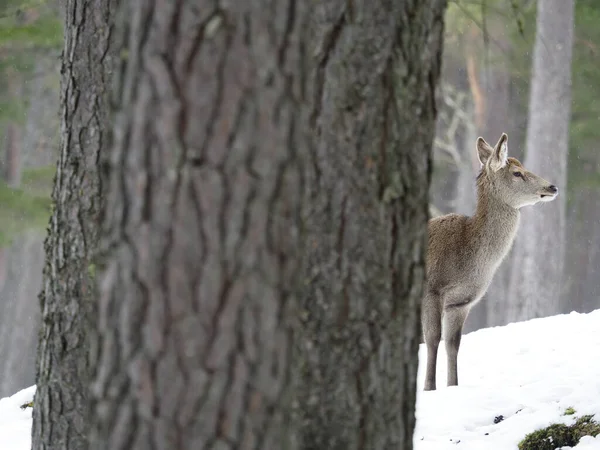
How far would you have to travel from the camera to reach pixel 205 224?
256cm

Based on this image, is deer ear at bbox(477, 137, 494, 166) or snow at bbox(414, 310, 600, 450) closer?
snow at bbox(414, 310, 600, 450)

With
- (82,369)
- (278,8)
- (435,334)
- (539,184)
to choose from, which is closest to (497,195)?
(539,184)

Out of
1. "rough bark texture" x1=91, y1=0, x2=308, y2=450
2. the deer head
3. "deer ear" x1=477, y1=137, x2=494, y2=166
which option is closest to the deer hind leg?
the deer head

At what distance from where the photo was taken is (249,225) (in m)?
2.58

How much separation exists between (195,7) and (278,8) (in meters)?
0.23

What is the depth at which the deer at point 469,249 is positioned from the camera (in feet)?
25.7

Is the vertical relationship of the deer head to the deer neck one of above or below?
above

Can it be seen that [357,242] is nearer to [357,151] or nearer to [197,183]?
[357,151]

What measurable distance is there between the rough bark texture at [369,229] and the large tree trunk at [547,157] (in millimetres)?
15957

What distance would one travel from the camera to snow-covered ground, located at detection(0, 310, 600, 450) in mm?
6035

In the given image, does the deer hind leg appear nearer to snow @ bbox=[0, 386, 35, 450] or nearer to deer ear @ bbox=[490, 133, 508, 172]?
deer ear @ bbox=[490, 133, 508, 172]

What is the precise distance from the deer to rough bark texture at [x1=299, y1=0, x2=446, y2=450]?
4.33 meters

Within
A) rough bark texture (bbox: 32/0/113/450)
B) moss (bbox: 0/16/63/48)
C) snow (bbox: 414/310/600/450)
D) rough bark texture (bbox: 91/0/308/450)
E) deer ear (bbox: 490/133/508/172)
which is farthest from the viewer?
moss (bbox: 0/16/63/48)

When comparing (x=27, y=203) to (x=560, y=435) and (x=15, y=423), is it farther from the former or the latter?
(x=560, y=435)
